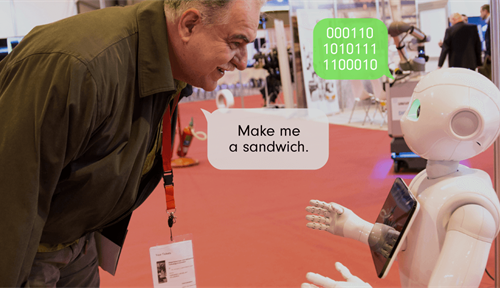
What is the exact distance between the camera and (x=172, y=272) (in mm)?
1450

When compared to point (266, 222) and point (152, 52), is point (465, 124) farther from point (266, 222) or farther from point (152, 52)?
point (266, 222)

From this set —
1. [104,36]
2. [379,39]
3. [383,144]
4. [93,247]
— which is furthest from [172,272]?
[383,144]

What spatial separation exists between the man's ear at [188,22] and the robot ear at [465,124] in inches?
29.9

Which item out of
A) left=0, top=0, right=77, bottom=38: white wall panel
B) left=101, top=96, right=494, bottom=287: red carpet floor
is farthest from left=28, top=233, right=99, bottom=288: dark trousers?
left=0, top=0, right=77, bottom=38: white wall panel

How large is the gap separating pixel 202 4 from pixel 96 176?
0.43 meters

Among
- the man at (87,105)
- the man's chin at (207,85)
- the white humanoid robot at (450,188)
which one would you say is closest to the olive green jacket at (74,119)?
the man at (87,105)

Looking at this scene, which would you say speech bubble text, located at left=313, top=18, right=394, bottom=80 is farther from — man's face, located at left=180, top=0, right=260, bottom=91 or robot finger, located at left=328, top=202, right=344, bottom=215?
man's face, located at left=180, top=0, right=260, bottom=91

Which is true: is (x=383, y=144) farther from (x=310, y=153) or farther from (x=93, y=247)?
(x=93, y=247)

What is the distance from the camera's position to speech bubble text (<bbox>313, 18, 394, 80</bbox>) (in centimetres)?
166

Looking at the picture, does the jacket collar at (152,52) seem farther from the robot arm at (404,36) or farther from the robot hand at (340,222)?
the robot arm at (404,36)

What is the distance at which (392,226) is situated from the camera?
122 centimetres

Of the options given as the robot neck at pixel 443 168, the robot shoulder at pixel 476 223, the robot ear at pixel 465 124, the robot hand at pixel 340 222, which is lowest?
the robot hand at pixel 340 222

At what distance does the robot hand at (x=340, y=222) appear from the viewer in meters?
1.35

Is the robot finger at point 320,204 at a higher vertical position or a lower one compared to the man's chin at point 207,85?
lower
